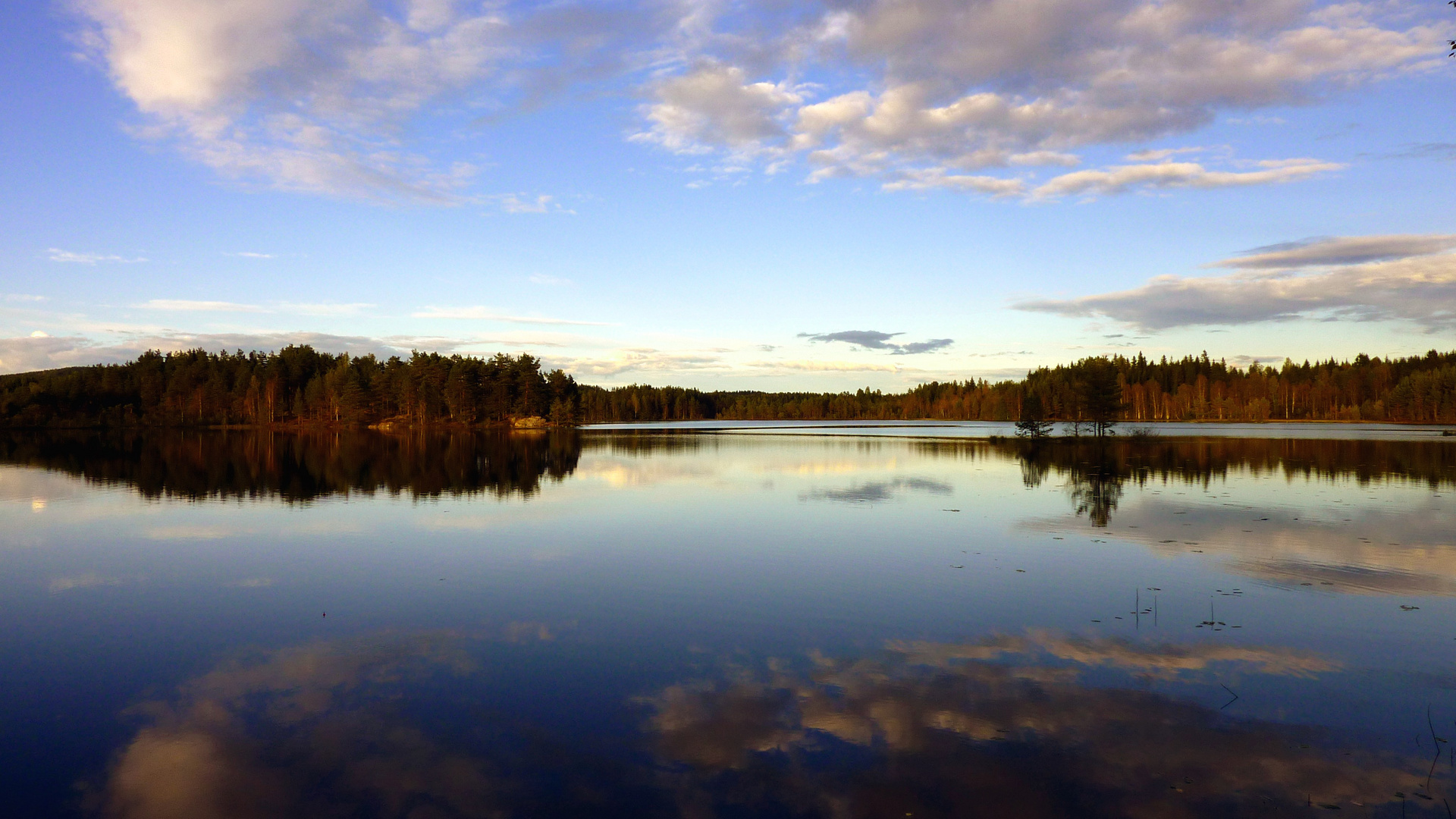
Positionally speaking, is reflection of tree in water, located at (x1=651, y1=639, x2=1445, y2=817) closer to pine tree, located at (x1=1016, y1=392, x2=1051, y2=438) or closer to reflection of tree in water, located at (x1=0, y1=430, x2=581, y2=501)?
reflection of tree in water, located at (x1=0, y1=430, x2=581, y2=501)

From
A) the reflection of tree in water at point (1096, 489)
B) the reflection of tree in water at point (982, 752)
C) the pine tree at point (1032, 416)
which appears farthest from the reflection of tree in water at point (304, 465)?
the pine tree at point (1032, 416)

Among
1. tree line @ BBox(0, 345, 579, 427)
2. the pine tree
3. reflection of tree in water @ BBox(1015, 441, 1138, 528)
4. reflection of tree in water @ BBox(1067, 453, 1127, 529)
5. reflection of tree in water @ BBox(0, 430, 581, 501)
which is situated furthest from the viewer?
Answer: tree line @ BBox(0, 345, 579, 427)

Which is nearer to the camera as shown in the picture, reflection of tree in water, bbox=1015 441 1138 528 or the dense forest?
reflection of tree in water, bbox=1015 441 1138 528

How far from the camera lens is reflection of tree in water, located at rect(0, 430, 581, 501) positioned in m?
39.3

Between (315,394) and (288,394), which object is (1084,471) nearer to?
(315,394)

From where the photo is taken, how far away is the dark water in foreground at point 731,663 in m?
8.45

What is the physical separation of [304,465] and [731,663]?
51.7m

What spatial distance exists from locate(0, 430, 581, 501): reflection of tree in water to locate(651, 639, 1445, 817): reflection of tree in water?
2870cm

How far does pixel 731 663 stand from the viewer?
1241 cm

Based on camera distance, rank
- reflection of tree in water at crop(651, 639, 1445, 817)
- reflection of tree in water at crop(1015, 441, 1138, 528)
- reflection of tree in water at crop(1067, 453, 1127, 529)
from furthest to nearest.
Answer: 1. reflection of tree in water at crop(1015, 441, 1138, 528)
2. reflection of tree in water at crop(1067, 453, 1127, 529)
3. reflection of tree in water at crop(651, 639, 1445, 817)

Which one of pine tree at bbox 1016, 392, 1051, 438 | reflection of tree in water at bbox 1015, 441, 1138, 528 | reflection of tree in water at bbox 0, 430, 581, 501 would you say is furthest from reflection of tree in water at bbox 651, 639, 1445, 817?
pine tree at bbox 1016, 392, 1051, 438

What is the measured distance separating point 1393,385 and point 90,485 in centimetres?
24014

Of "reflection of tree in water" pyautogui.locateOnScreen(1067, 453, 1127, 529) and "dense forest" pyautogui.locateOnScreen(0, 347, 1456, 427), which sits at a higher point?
"dense forest" pyautogui.locateOnScreen(0, 347, 1456, 427)

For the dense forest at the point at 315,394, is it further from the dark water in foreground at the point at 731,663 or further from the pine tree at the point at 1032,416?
the dark water in foreground at the point at 731,663
